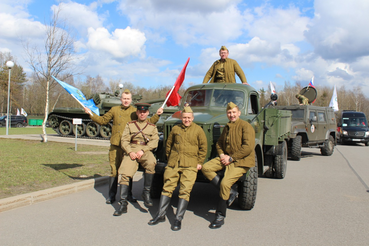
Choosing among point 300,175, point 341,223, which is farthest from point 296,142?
point 341,223

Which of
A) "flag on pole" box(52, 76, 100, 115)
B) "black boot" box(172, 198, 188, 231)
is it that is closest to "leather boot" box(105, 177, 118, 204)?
"flag on pole" box(52, 76, 100, 115)

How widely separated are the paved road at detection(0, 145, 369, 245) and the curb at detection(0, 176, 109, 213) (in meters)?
0.12

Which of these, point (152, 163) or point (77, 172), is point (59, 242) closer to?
point (152, 163)

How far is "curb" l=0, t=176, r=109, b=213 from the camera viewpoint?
203 inches

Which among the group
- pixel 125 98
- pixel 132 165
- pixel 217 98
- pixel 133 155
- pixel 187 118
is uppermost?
pixel 217 98

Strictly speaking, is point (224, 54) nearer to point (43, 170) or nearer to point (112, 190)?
point (112, 190)

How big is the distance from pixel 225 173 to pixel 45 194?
325 cm

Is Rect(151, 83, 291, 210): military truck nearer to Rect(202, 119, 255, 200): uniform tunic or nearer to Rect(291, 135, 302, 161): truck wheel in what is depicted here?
Rect(202, 119, 255, 200): uniform tunic

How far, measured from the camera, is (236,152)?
480 cm

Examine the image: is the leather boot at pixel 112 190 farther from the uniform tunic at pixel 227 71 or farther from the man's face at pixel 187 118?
the uniform tunic at pixel 227 71

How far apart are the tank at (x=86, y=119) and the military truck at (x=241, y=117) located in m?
13.4

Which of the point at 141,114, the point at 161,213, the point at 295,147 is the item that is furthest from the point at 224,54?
the point at 295,147

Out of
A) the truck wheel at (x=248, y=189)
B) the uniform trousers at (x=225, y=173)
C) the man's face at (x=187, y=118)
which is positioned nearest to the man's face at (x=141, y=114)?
the man's face at (x=187, y=118)

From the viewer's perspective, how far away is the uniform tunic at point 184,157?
4.73 metres
